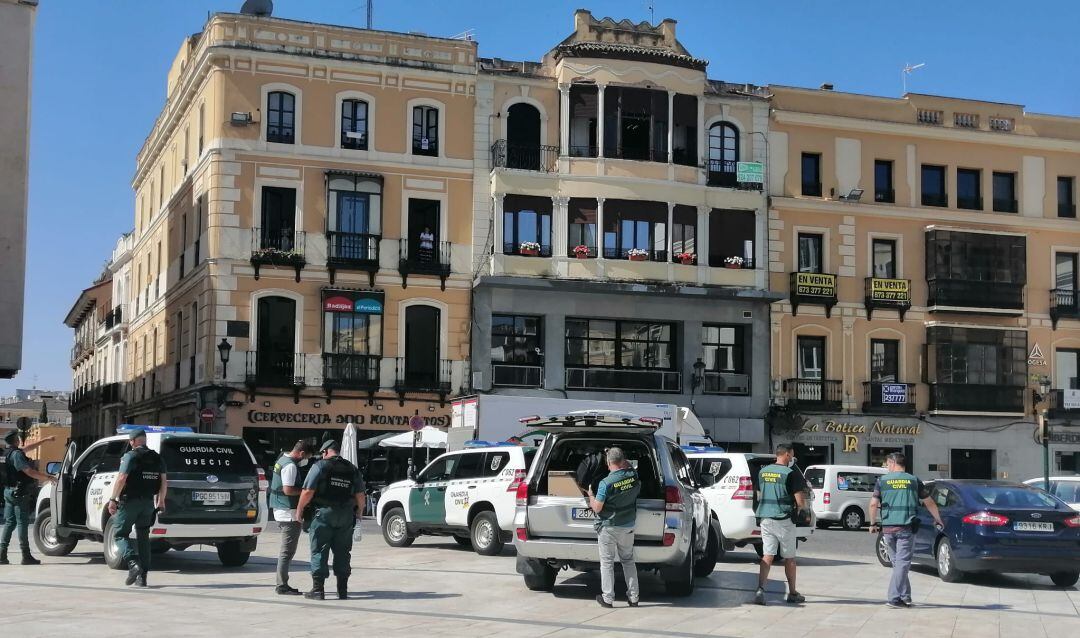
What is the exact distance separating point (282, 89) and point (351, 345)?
7.62 metres

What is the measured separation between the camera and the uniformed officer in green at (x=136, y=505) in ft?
47.9

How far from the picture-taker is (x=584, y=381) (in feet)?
125

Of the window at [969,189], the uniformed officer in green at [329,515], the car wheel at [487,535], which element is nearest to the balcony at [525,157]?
the window at [969,189]

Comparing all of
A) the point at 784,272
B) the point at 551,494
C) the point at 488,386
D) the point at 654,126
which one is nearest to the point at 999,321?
the point at 784,272

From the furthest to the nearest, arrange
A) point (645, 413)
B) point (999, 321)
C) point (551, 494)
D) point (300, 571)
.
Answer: point (999, 321)
point (645, 413)
point (300, 571)
point (551, 494)

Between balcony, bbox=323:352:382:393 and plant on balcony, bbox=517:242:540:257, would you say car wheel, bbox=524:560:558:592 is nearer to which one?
balcony, bbox=323:352:382:393

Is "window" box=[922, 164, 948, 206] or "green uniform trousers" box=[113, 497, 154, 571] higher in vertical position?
"window" box=[922, 164, 948, 206]

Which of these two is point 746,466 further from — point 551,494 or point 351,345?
point 351,345

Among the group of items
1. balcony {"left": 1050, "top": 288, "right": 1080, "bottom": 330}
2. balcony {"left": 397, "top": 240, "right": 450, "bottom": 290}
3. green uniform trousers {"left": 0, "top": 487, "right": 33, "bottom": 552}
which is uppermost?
balcony {"left": 397, "top": 240, "right": 450, "bottom": 290}

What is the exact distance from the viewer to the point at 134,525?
48.3 ft

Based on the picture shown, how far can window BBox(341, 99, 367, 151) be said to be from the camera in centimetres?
3731

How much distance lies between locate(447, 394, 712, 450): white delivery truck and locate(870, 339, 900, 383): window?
1319cm

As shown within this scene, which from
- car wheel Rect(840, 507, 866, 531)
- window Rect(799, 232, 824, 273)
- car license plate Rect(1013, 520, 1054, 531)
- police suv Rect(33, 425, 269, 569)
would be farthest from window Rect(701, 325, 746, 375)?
police suv Rect(33, 425, 269, 569)

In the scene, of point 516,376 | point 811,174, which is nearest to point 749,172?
point 811,174
